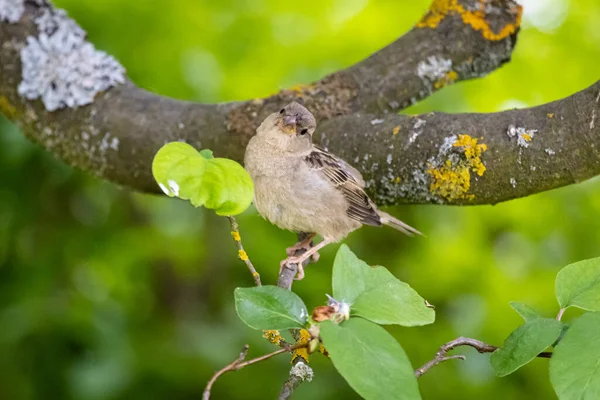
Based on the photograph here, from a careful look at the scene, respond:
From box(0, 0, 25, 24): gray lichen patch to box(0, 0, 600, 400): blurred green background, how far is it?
67cm

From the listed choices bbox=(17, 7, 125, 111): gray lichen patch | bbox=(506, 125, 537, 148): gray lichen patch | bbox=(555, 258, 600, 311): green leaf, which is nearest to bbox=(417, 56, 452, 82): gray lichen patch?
bbox=(506, 125, 537, 148): gray lichen patch

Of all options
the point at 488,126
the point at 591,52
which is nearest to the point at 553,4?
the point at 591,52

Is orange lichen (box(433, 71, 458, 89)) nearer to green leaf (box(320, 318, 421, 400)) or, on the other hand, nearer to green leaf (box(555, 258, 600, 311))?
green leaf (box(555, 258, 600, 311))

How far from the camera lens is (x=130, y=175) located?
8.03ft

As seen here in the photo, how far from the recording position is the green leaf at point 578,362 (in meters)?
0.90

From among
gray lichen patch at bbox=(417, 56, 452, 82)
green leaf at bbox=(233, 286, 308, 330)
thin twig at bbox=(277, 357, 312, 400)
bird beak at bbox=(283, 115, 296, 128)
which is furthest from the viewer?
gray lichen patch at bbox=(417, 56, 452, 82)

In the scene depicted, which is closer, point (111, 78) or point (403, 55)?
point (403, 55)

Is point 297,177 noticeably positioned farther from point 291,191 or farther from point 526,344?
point 526,344

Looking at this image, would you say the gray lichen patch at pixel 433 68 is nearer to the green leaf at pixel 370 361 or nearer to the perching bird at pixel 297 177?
the perching bird at pixel 297 177

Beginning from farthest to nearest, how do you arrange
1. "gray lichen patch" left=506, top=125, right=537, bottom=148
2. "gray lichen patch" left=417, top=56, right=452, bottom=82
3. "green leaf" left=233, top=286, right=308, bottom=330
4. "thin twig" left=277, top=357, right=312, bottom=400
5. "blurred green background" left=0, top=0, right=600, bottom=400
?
1. "blurred green background" left=0, top=0, right=600, bottom=400
2. "gray lichen patch" left=417, top=56, right=452, bottom=82
3. "gray lichen patch" left=506, top=125, right=537, bottom=148
4. "thin twig" left=277, top=357, right=312, bottom=400
5. "green leaf" left=233, top=286, right=308, bottom=330

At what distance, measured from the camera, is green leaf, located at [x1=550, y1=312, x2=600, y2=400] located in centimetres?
90

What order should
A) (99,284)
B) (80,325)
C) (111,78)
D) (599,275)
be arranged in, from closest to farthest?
(599,275) → (111,78) → (80,325) → (99,284)

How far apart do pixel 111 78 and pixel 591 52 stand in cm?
221

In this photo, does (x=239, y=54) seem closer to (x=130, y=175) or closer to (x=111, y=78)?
(x=111, y=78)
